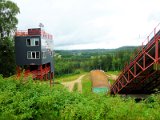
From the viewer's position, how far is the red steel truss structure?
21.4 meters

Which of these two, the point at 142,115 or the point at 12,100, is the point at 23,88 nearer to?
the point at 12,100

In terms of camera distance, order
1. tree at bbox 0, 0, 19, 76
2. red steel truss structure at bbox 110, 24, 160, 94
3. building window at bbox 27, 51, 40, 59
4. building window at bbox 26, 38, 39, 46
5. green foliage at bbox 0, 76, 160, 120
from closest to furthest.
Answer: green foliage at bbox 0, 76, 160, 120
red steel truss structure at bbox 110, 24, 160, 94
building window at bbox 26, 38, 39, 46
building window at bbox 27, 51, 40, 59
tree at bbox 0, 0, 19, 76

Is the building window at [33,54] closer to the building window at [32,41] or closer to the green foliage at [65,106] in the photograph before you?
the building window at [32,41]

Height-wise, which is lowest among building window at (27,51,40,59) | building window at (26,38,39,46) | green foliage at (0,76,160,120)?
green foliage at (0,76,160,120)

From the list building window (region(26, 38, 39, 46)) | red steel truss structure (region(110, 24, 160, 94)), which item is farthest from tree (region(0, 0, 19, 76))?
red steel truss structure (region(110, 24, 160, 94))

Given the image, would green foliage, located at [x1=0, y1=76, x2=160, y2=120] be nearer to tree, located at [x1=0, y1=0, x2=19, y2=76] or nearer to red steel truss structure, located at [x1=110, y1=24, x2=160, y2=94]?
red steel truss structure, located at [x1=110, y1=24, x2=160, y2=94]

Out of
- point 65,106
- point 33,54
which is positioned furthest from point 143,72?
point 33,54

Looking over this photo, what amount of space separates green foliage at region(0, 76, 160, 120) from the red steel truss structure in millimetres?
9251

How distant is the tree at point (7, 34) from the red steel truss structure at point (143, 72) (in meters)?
20.4

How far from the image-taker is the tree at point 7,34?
44819 millimetres

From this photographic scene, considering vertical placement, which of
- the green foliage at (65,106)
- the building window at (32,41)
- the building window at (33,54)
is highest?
the building window at (32,41)

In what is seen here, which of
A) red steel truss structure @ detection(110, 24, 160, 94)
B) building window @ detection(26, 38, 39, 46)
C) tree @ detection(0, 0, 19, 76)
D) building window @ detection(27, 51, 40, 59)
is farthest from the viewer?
tree @ detection(0, 0, 19, 76)

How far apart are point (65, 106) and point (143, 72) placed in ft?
45.6

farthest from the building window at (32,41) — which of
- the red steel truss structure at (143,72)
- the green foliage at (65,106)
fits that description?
the green foliage at (65,106)
